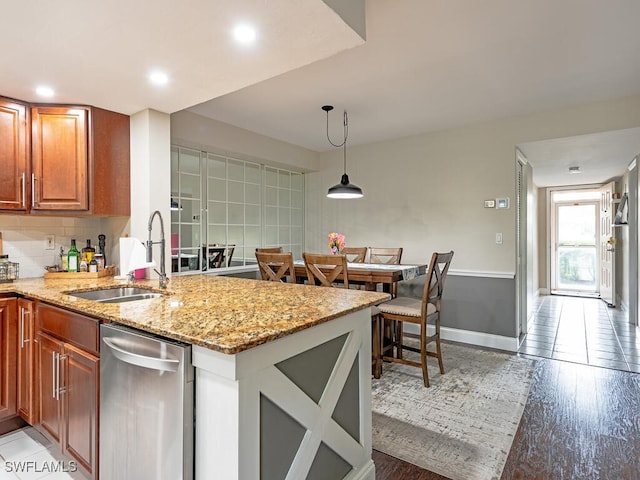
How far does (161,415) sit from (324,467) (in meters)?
0.70

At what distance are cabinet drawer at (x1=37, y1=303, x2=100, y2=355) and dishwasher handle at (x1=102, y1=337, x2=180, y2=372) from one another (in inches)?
4.8

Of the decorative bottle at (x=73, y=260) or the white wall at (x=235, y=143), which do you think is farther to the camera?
the white wall at (x=235, y=143)

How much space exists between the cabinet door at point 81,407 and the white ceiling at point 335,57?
1.50m

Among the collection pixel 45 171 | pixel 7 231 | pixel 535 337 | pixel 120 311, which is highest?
pixel 45 171

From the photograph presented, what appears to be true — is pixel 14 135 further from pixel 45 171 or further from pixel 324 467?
pixel 324 467

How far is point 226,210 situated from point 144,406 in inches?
124

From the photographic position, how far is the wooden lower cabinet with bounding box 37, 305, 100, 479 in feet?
5.29

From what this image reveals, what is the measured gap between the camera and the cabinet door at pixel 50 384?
6.13 feet

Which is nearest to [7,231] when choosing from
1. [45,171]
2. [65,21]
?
[45,171]

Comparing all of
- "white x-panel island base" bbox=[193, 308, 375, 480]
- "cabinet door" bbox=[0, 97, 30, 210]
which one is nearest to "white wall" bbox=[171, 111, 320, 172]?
"cabinet door" bbox=[0, 97, 30, 210]

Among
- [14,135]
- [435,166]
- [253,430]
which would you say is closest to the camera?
[253,430]

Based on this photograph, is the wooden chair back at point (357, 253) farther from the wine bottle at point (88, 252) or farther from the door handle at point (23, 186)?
the door handle at point (23, 186)

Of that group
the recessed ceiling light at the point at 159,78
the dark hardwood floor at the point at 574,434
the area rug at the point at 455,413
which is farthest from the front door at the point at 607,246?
the recessed ceiling light at the point at 159,78

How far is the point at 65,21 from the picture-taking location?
162 cm
